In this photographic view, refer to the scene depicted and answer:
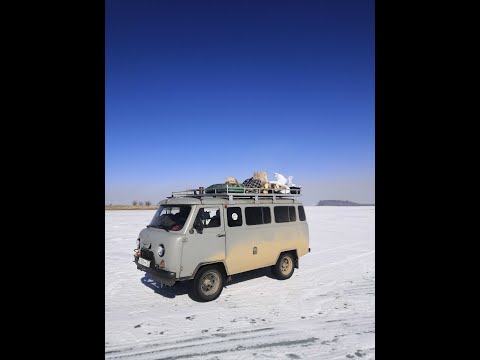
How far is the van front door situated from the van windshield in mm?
341

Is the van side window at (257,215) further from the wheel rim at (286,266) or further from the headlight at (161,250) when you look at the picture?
the headlight at (161,250)

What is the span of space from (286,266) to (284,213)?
1.58 metres

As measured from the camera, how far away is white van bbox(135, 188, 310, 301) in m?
6.36

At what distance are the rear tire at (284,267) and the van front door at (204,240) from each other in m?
2.14

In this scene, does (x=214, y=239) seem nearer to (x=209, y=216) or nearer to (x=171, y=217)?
(x=209, y=216)

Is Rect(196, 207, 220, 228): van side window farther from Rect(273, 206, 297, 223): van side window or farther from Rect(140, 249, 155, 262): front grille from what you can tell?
Rect(273, 206, 297, 223): van side window

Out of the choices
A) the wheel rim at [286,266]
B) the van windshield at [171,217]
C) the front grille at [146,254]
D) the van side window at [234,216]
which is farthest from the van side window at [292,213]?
the front grille at [146,254]

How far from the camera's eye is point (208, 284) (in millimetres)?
6770

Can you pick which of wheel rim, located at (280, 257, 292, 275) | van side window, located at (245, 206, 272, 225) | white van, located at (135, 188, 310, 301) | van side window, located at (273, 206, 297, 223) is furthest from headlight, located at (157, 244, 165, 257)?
wheel rim, located at (280, 257, 292, 275)

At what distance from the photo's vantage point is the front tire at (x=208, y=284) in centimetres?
652

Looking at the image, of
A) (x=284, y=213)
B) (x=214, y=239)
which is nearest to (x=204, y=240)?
(x=214, y=239)
